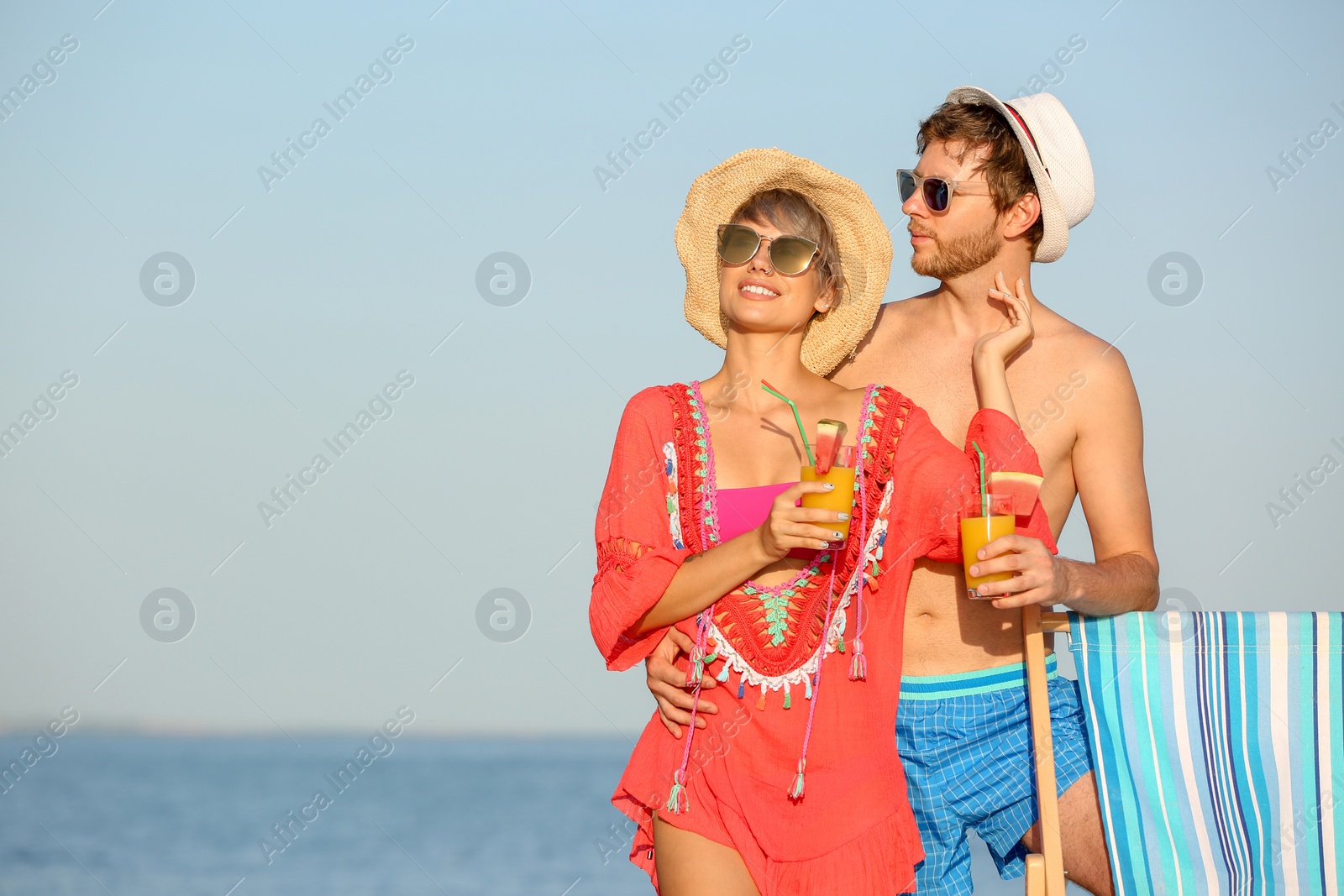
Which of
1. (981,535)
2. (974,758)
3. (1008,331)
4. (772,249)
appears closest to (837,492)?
(981,535)

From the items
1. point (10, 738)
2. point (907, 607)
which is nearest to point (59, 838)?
point (907, 607)

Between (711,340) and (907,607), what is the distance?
0.98 m

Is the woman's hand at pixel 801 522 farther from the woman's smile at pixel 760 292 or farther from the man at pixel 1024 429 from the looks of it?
the man at pixel 1024 429

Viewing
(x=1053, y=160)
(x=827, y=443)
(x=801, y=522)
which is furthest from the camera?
(x=1053, y=160)

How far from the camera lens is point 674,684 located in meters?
3.14

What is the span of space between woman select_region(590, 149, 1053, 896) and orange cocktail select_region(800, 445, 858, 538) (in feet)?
0.11

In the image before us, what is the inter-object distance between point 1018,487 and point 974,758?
0.93 meters

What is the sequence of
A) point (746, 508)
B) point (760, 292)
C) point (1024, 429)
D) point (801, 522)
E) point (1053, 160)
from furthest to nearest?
point (1053, 160)
point (1024, 429)
point (760, 292)
point (746, 508)
point (801, 522)

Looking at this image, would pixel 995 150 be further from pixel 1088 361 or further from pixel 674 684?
pixel 674 684

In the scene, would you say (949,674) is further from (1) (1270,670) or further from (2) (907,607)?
(1) (1270,670)

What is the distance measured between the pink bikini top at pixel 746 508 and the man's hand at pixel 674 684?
0.28 metres

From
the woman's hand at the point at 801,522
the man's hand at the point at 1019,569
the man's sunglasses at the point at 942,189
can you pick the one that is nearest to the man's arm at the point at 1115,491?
the man's hand at the point at 1019,569

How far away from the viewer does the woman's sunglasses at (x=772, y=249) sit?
3.29 m

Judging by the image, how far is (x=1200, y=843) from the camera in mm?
3379
